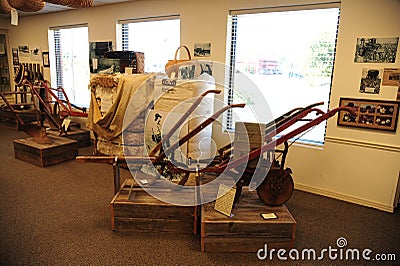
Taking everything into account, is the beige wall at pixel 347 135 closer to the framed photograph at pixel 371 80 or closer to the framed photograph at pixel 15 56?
the framed photograph at pixel 371 80

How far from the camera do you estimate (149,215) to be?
237cm

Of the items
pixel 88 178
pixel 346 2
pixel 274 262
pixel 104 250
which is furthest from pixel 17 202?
pixel 346 2

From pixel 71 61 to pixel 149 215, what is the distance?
4.53 m

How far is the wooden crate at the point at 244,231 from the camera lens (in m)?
2.12

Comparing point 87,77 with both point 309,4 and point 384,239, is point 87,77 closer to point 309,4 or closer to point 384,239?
point 309,4

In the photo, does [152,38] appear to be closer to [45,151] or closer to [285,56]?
[285,56]

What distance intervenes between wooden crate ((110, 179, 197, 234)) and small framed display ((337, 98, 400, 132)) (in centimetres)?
186

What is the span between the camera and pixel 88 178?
359 cm

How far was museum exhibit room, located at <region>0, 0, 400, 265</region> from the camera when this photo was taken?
7.17 ft

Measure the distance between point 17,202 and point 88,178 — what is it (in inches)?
32.2

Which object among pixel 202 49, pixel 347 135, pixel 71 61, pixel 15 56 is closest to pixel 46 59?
pixel 71 61

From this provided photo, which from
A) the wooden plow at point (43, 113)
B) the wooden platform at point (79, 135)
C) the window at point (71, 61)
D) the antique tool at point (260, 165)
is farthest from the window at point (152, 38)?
the antique tool at point (260, 165)

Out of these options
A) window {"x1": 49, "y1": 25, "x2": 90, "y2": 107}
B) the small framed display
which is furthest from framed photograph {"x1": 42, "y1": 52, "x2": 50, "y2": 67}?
the small framed display

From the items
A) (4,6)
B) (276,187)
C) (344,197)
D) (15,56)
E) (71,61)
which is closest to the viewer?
(4,6)
